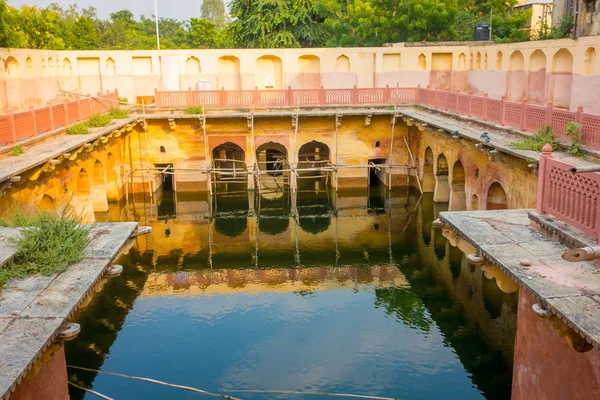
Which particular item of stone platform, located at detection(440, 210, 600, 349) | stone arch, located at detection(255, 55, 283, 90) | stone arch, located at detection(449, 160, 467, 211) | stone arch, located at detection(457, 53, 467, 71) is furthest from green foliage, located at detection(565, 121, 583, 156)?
stone arch, located at detection(255, 55, 283, 90)

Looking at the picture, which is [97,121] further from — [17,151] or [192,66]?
[192,66]

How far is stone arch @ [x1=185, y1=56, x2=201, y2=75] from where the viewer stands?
1086 inches

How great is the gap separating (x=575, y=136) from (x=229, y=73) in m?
19.3

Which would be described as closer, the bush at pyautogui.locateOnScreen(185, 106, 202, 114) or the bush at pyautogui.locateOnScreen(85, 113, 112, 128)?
the bush at pyautogui.locateOnScreen(85, 113, 112, 128)

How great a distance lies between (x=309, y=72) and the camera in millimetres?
28609

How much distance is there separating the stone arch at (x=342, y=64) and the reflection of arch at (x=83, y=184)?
13.9 m

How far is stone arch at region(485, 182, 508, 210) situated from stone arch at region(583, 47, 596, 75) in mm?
5695

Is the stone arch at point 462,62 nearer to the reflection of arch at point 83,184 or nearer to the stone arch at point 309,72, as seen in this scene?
the stone arch at point 309,72

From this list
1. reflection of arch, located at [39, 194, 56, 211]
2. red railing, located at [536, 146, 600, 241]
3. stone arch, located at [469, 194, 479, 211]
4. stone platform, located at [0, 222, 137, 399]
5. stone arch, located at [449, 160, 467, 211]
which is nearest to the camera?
stone platform, located at [0, 222, 137, 399]

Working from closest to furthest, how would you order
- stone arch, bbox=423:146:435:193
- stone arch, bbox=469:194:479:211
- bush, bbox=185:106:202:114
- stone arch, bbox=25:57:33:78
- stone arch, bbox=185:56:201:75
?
stone arch, bbox=469:194:479:211 < bush, bbox=185:106:202:114 < stone arch, bbox=423:146:435:193 < stone arch, bbox=25:57:33:78 < stone arch, bbox=185:56:201:75

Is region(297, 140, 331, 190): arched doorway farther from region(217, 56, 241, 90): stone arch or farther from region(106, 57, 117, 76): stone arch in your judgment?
region(106, 57, 117, 76): stone arch

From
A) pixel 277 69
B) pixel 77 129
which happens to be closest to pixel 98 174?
pixel 77 129

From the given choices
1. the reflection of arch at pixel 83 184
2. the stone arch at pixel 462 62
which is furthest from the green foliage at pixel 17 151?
the stone arch at pixel 462 62

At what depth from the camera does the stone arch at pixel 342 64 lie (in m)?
28.4
